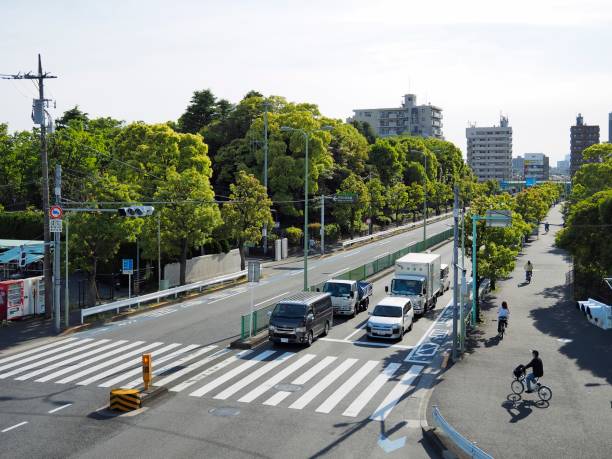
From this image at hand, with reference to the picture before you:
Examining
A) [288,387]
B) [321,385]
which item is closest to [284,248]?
[321,385]

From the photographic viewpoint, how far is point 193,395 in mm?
21344

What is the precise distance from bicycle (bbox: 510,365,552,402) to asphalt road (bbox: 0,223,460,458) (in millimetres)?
3182

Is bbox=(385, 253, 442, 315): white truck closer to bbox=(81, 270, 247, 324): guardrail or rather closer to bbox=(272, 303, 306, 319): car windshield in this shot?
bbox=(272, 303, 306, 319): car windshield

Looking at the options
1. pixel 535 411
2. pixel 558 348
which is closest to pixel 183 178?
pixel 558 348

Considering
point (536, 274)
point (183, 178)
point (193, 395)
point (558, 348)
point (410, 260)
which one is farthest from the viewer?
point (536, 274)

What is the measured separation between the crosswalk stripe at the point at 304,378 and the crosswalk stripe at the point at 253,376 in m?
→ 1.46

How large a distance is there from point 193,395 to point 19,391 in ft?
19.7

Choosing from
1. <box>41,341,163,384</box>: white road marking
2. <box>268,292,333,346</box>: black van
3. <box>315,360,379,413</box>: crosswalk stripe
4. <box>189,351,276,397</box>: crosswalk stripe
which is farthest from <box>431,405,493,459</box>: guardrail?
<box>41,341,163,384</box>: white road marking

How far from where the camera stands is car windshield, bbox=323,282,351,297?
117 ft

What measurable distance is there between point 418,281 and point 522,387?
1476 cm

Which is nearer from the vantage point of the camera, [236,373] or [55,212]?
[236,373]

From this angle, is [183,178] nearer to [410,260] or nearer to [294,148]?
[410,260]

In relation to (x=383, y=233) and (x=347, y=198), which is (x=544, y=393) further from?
(x=383, y=233)

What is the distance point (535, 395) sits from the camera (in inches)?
832
